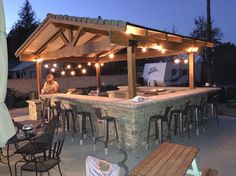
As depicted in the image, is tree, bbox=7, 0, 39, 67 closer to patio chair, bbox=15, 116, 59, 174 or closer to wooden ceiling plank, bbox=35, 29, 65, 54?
wooden ceiling plank, bbox=35, 29, 65, 54

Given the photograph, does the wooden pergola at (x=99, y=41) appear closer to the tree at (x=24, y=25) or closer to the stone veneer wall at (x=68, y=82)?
the stone veneer wall at (x=68, y=82)

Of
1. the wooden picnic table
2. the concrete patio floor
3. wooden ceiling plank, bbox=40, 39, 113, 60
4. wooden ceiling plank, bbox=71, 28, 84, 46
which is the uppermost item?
wooden ceiling plank, bbox=71, 28, 84, 46

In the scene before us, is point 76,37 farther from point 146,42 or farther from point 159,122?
point 159,122

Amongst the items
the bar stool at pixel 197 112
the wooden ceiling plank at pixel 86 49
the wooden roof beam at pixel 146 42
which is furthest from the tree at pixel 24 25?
the bar stool at pixel 197 112

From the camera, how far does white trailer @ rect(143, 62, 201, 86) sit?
57.9 feet

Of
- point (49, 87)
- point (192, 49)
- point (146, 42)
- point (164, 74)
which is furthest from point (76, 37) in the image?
point (164, 74)

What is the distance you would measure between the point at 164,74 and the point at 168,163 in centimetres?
1462

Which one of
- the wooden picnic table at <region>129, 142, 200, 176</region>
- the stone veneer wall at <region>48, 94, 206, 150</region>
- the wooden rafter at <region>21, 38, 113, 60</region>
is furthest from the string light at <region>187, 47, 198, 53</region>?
the wooden picnic table at <region>129, 142, 200, 176</region>

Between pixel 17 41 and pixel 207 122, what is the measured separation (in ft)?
88.6

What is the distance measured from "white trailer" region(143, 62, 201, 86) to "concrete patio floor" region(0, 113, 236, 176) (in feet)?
31.7

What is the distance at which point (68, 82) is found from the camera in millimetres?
20109

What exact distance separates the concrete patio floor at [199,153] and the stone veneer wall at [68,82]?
450 inches

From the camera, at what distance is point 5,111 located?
261cm

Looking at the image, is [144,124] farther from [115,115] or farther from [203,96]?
[203,96]
